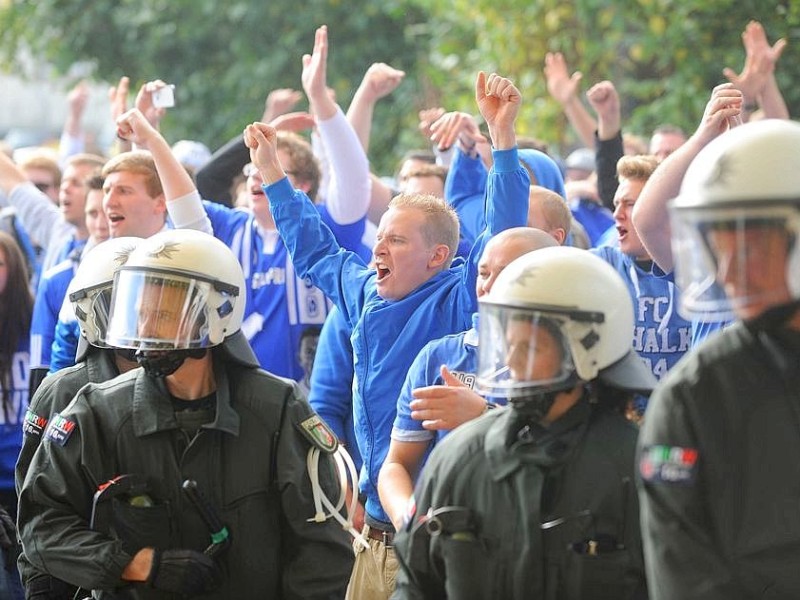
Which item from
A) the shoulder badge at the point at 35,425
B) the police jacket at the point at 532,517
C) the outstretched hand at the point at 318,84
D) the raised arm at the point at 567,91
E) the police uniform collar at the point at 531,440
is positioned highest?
the raised arm at the point at 567,91

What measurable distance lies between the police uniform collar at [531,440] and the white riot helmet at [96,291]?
196cm

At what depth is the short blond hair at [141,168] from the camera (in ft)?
24.0

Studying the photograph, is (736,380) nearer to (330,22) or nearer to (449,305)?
(449,305)

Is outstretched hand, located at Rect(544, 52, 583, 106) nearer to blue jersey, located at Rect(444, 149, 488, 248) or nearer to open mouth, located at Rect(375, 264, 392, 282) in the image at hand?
blue jersey, located at Rect(444, 149, 488, 248)

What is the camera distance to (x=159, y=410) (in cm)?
459

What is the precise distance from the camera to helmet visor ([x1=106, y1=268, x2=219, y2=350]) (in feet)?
15.2

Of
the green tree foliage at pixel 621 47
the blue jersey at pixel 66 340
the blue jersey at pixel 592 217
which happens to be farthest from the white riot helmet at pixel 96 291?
the green tree foliage at pixel 621 47

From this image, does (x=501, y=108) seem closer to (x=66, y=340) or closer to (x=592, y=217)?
(x=66, y=340)

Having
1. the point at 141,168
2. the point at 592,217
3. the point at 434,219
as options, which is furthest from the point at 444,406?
the point at 592,217

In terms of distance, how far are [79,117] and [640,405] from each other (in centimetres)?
845

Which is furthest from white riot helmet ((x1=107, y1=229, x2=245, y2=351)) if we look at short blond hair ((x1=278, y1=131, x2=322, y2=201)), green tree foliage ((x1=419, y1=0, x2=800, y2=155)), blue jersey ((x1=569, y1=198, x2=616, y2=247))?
green tree foliage ((x1=419, y1=0, x2=800, y2=155))

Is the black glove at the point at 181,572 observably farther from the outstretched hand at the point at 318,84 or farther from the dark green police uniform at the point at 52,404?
the outstretched hand at the point at 318,84

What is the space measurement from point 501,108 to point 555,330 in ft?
6.15

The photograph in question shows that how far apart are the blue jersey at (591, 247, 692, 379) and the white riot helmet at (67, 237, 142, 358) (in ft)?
6.17
